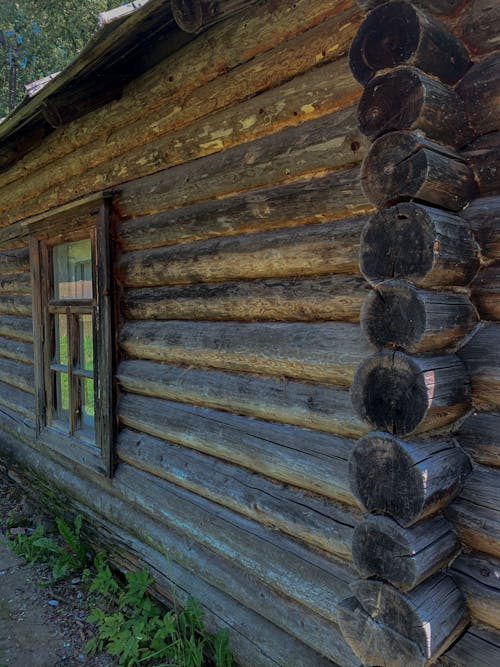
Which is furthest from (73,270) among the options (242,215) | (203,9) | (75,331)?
(203,9)

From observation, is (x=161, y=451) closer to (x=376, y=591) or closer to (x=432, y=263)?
(x=376, y=591)

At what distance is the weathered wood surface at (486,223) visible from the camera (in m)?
1.41

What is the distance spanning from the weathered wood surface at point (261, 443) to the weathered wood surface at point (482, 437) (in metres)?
0.46

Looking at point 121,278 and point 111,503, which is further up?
point 121,278

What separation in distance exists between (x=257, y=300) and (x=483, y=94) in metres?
1.15

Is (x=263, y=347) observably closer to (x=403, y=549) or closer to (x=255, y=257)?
(x=255, y=257)

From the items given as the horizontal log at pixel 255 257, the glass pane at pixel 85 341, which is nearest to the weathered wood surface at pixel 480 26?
the horizontal log at pixel 255 257

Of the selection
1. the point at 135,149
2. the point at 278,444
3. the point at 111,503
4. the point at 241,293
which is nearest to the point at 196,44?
the point at 135,149

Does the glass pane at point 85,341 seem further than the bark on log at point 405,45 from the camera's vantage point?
Yes

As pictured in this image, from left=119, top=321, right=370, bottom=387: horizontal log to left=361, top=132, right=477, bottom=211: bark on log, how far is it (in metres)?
0.56

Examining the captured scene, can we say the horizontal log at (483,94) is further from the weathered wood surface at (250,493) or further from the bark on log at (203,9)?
the weathered wood surface at (250,493)

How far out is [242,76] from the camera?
2.20 meters

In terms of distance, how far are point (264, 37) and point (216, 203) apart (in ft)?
2.47

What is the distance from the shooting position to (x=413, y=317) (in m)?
1.28
